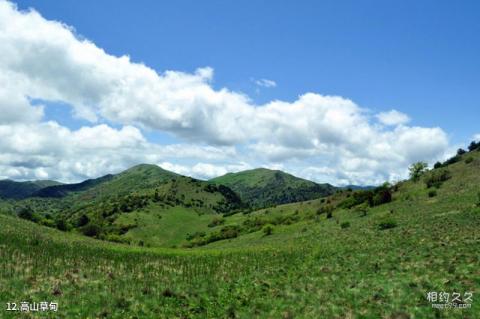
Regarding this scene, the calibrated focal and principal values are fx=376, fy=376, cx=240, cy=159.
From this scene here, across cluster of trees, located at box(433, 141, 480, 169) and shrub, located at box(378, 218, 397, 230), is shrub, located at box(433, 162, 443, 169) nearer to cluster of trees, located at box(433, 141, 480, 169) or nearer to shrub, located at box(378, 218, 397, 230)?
cluster of trees, located at box(433, 141, 480, 169)

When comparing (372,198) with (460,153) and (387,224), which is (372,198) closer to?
(387,224)

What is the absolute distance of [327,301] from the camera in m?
21.7

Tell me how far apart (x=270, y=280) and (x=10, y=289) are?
17.3m

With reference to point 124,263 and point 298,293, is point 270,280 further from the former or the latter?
point 124,263

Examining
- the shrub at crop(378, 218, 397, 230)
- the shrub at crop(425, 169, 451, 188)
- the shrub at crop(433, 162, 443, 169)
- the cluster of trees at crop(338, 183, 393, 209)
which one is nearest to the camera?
the shrub at crop(378, 218, 397, 230)

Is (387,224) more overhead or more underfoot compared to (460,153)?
more underfoot

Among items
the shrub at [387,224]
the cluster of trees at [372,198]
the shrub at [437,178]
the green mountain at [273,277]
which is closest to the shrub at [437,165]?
the cluster of trees at [372,198]

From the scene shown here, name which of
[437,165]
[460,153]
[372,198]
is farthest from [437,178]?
[460,153]

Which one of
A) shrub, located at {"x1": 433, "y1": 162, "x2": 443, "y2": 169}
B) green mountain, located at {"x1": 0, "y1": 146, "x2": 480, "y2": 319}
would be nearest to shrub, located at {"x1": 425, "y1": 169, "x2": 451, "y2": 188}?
shrub, located at {"x1": 433, "y1": 162, "x2": 443, "y2": 169}

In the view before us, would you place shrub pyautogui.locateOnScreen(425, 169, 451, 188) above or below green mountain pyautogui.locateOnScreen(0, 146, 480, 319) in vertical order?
above

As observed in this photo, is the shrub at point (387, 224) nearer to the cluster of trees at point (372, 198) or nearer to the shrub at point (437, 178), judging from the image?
the cluster of trees at point (372, 198)

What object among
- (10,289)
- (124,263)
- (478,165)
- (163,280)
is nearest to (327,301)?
(163,280)

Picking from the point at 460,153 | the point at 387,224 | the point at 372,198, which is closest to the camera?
the point at 387,224

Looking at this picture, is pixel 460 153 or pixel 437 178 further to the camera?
pixel 460 153
